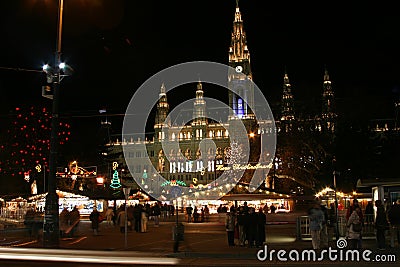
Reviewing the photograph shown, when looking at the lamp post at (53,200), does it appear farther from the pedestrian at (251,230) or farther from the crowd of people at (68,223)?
the crowd of people at (68,223)

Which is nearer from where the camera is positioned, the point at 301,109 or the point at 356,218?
the point at 356,218

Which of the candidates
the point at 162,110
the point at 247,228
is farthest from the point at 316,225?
the point at 162,110

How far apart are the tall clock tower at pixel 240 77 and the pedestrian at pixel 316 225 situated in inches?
3863

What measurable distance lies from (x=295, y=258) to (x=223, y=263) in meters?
2.16

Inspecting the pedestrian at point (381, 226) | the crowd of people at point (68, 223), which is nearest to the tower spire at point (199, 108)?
the crowd of people at point (68, 223)

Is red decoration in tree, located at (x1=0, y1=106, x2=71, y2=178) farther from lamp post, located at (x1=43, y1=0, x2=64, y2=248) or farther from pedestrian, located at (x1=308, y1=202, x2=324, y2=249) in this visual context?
pedestrian, located at (x1=308, y1=202, x2=324, y2=249)

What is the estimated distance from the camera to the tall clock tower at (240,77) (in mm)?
116188

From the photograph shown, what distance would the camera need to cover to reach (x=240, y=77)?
383 feet

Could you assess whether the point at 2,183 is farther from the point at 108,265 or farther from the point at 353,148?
the point at 108,265

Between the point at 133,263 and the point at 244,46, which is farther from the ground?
the point at 244,46

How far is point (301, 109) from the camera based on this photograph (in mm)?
Answer: 44312

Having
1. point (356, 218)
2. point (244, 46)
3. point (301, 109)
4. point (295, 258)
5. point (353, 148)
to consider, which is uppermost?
point (244, 46)

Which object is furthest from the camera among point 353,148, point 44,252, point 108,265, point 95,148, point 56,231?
point 95,148

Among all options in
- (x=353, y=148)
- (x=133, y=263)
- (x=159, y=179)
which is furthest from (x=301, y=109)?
(x=159, y=179)
